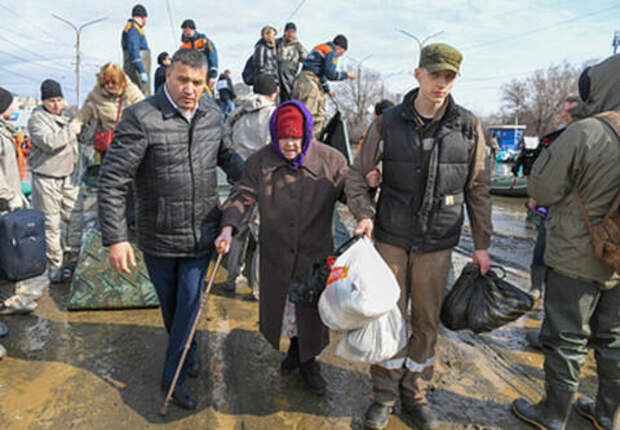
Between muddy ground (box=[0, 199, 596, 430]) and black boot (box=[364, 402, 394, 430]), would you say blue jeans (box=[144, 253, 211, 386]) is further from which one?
black boot (box=[364, 402, 394, 430])

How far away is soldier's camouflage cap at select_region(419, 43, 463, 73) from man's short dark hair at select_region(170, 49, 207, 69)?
47.7 inches

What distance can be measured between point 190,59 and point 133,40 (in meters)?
5.06

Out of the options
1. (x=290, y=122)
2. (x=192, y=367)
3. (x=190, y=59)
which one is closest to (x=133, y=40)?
(x=190, y=59)

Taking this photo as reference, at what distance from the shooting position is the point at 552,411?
240cm

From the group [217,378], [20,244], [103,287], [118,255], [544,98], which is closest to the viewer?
[118,255]

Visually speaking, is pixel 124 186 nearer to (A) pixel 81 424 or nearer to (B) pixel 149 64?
(A) pixel 81 424

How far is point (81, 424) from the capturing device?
94.3 inches

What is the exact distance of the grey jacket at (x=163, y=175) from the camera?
2307mm

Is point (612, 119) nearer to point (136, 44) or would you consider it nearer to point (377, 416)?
point (377, 416)

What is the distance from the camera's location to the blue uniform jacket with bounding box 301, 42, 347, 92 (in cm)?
570

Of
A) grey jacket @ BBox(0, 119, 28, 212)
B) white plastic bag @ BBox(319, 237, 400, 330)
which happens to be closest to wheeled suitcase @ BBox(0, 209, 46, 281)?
grey jacket @ BBox(0, 119, 28, 212)

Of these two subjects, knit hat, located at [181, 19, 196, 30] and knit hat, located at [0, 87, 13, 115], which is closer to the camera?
knit hat, located at [0, 87, 13, 115]

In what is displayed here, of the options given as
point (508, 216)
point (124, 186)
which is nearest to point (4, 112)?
point (124, 186)

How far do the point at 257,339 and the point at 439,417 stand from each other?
1526 mm
